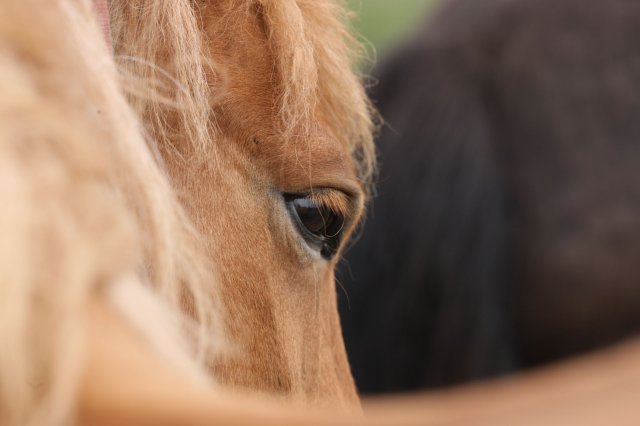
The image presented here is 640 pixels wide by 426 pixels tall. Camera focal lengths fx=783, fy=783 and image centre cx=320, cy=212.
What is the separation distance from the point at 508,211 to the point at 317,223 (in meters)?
1.84

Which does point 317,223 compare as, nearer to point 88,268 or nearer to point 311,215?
point 311,215

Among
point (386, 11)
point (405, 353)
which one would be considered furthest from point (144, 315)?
point (386, 11)

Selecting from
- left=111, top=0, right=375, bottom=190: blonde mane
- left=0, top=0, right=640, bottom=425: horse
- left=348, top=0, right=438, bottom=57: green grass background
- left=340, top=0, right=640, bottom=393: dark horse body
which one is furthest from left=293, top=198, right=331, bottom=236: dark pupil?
left=348, top=0, right=438, bottom=57: green grass background

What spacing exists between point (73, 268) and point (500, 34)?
2.74 m

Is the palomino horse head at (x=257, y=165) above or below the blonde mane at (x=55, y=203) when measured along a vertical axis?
below

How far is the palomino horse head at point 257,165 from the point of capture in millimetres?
1076

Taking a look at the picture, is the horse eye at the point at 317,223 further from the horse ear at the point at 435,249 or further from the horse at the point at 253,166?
the horse ear at the point at 435,249

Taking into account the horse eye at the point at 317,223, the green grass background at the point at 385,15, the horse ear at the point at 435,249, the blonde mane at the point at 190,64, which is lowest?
the green grass background at the point at 385,15

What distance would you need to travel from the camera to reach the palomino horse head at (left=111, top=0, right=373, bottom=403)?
42.4 inches

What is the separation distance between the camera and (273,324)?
112cm

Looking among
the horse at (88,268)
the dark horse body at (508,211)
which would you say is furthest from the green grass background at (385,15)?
the horse at (88,268)

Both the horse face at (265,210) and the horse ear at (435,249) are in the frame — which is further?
the horse ear at (435,249)

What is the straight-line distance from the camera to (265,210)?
1128mm

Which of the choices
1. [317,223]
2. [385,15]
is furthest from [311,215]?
[385,15]
